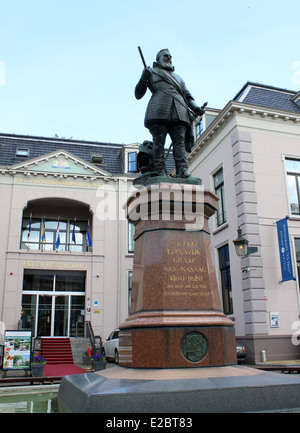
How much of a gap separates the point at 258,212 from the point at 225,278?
3.51m

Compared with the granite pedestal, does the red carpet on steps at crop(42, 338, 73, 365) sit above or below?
below

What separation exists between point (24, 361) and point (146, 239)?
8.55 m

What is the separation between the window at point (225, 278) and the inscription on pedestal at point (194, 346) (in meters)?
11.7

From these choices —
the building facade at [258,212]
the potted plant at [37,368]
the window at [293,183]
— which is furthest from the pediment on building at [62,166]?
the potted plant at [37,368]

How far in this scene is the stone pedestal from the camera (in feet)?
17.3

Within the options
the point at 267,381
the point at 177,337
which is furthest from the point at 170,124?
the point at 267,381

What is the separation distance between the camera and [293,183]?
55.3 feet

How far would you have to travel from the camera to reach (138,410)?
3.89 meters

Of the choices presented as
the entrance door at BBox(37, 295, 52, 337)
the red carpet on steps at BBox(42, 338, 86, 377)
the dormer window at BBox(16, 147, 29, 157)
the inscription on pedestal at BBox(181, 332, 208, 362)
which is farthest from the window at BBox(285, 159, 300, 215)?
the dormer window at BBox(16, 147, 29, 157)

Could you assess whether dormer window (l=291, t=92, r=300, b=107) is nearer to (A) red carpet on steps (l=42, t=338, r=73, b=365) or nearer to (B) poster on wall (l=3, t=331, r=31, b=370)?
(B) poster on wall (l=3, t=331, r=31, b=370)

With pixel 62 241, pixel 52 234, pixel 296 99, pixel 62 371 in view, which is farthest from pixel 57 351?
pixel 296 99

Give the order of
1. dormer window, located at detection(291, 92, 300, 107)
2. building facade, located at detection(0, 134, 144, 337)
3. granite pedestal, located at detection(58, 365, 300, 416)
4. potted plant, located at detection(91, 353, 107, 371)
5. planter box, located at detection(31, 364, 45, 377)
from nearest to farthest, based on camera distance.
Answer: granite pedestal, located at detection(58, 365, 300, 416) → planter box, located at detection(31, 364, 45, 377) → potted plant, located at detection(91, 353, 107, 371) → dormer window, located at detection(291, 92, 300, 107) → building facade, located at detection(0, 134, 144, 337)

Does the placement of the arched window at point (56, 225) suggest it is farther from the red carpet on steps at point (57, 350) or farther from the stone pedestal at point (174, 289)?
the stone pedestal at point (174, 289)
